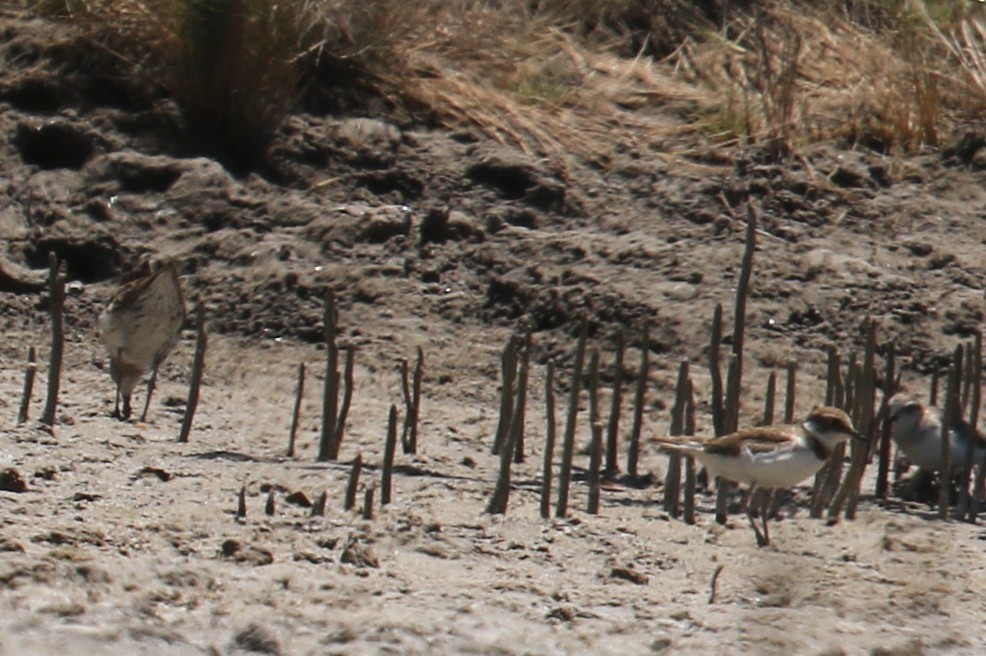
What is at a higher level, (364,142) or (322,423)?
(364,142)

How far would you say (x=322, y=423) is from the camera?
751 cm

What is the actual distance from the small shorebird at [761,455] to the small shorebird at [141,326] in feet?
7.47

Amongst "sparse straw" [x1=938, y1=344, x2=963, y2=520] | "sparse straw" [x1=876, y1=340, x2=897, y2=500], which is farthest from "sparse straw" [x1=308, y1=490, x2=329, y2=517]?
"sparse straw" [x1=876, y1=340, x2=897, y2=500]

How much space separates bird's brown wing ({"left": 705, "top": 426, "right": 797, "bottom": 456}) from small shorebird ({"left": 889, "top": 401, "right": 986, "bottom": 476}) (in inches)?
34.2

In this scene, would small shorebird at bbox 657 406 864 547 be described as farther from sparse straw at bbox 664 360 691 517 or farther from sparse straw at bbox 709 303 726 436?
sparse straw at bbox 709 303 726 436

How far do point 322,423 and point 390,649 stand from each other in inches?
86.4

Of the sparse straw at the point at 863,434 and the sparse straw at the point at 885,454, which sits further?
the sparse straw at the point at 885,454

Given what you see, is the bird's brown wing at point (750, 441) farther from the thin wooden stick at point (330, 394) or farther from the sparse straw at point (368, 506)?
the thin wooden stick at point (330, 394)

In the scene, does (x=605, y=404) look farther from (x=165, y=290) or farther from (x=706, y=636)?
(x=706, y=636)

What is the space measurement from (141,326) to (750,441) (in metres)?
2.57

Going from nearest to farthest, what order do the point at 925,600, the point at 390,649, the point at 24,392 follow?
the point at 390,649 < the point at 925,600 < the point at 24,392

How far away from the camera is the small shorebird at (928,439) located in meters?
7.44

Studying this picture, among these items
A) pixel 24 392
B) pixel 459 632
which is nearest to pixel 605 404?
pixel 24 392

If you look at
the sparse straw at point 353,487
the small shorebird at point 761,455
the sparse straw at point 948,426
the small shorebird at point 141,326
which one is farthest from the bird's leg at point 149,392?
the sparse straw at point 948,426
